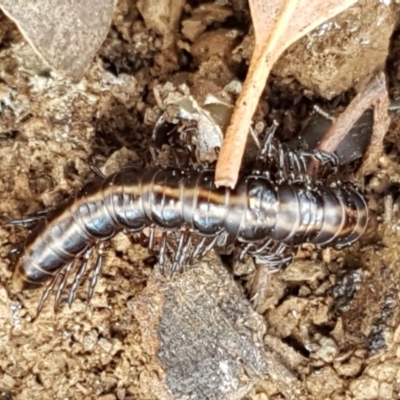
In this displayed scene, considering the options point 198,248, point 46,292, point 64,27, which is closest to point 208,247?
point 198,248

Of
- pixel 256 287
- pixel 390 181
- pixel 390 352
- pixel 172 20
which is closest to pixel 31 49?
pixel 172 20

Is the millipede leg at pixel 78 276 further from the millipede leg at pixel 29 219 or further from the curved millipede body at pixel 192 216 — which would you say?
the millipede leg at pixel 29 219

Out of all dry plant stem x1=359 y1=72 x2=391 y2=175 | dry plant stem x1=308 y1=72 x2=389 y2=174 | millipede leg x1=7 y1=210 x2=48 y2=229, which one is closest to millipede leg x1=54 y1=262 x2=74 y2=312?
millipede leg x1=7 y1=210 x2=48 y2=229

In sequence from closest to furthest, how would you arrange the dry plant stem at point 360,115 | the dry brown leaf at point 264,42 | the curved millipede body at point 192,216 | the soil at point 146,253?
the dry brown leaf at point 264,42 < the curved millipede body at point 192,216 < the dry plant stem at point 360,115 < the soil at point 146,253

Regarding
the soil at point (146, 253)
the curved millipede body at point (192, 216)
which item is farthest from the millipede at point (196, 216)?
the soil at point (146, 253)

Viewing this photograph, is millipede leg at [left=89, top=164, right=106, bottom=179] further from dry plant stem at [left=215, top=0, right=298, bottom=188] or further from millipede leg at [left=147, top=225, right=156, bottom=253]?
dry plant stem at [left=215, top=0, right=298, bottom=188]

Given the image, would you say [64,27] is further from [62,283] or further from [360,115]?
[360,115]
